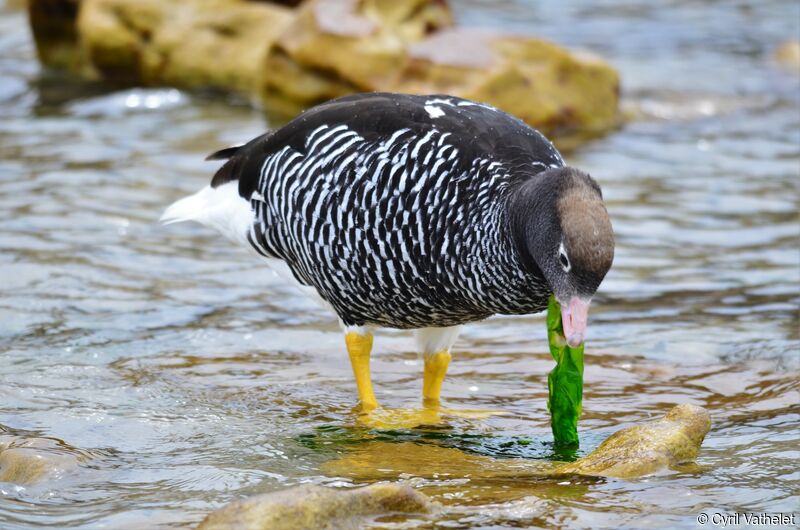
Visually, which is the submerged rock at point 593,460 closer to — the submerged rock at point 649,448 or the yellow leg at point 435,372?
the submerged rock at point 649,448

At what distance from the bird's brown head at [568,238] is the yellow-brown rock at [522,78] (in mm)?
7418

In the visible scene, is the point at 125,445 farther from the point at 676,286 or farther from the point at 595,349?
the point at 676,286

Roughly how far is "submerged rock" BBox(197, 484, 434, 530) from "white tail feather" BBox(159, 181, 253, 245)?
3019 mm

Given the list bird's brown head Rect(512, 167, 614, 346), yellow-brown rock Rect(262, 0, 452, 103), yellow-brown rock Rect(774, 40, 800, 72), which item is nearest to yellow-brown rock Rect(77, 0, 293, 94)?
yellow-brown rock Rect(262, 0, 452, 103)

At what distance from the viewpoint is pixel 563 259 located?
5723 mm

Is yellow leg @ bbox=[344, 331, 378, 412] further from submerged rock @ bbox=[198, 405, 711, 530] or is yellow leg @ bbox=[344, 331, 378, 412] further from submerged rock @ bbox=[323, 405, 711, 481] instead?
submerged rock @ bbox=[323, 405, 711, 481]

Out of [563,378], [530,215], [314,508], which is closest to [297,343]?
[563,378]

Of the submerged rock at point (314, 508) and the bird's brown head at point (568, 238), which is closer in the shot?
the submerged rock at point (314, 508)

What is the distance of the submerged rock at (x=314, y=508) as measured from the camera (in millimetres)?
4926

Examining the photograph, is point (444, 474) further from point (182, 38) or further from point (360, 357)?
point (182, 38)

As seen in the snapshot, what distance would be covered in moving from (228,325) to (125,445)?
7.65 feet

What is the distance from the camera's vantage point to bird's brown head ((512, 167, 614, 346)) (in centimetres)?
566

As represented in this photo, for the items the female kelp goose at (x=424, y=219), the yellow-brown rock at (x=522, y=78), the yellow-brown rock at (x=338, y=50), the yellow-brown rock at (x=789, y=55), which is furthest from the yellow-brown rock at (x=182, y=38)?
the female kelp goose at (x=424, y=219)

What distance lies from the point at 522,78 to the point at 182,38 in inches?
192
